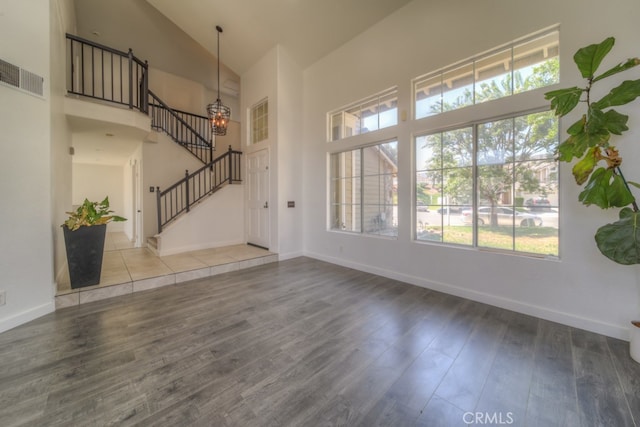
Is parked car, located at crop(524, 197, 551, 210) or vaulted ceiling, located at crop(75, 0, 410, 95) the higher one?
vaulted ceiling, located at crop(75, 0, 410, 95)

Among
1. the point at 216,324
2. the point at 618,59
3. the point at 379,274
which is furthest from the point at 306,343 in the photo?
the point at 618,59

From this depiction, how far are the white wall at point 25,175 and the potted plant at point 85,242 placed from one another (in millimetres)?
265

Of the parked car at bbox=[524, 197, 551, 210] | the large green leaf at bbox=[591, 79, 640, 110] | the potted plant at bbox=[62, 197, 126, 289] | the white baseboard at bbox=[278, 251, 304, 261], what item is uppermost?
the large green leaf at bbox=[591, 79, 640, 110]

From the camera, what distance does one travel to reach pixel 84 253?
10.3 ft

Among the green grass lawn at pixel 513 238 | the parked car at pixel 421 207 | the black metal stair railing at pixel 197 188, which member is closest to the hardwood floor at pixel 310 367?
the green grass lawn at pixel 513 238

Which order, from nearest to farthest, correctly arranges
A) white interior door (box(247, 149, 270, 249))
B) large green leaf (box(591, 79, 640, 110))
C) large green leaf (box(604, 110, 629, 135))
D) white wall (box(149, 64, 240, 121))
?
1. large green leaf (box(591, 79, 640, 110))
2. large green leaf (box(604, 110, 629, 135))
3. white interior door (box(247, 149, 270, 249))
4. white wall (box(149, 64, 240, 121))

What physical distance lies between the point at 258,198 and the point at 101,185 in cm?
713

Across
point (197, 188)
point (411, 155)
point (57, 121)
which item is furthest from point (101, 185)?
point (411, 155)

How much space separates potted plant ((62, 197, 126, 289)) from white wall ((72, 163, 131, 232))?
6.19 m

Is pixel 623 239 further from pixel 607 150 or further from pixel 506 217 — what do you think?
pixel 506 217

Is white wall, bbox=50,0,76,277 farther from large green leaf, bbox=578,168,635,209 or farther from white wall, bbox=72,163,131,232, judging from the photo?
large green leaf, bbox=578,168,635,209

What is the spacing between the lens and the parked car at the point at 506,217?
277 centimetres

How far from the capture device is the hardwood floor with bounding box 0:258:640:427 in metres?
1.48

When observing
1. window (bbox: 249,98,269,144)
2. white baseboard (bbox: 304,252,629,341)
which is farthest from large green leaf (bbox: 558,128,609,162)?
window (bbox: 249,98,269,144)
